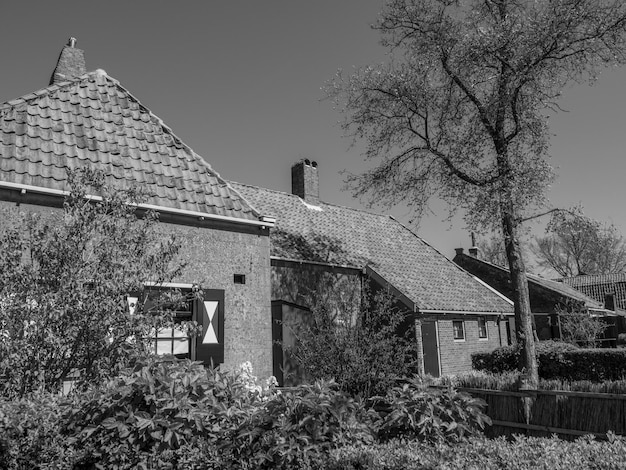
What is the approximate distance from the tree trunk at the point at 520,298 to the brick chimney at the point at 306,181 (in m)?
8.88

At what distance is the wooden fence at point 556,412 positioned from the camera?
7.01 meters

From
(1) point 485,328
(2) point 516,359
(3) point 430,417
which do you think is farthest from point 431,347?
(3) point 430,417

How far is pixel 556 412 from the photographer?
7.53 m

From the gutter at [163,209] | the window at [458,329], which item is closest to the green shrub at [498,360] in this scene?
the window at [458,329]

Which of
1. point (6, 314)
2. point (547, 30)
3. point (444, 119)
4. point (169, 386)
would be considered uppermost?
point (547, 30)

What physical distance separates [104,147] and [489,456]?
8.78 meters

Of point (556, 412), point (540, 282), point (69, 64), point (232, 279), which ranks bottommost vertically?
point (556, 412)

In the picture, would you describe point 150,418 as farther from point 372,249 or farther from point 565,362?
point 565,362

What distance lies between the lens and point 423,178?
16.5m

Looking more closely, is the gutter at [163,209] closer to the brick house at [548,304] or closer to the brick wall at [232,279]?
the brick wall at [232,279]

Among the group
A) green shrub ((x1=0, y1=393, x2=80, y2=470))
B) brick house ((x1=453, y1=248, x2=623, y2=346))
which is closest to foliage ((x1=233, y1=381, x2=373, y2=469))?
green shrub ((x1=0, y1=393, x2=80, y2=470))

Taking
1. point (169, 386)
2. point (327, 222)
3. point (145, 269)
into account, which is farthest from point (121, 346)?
point (327, 222)

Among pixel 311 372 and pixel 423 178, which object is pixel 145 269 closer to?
pixel 311 372

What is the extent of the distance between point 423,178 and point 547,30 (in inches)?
215
